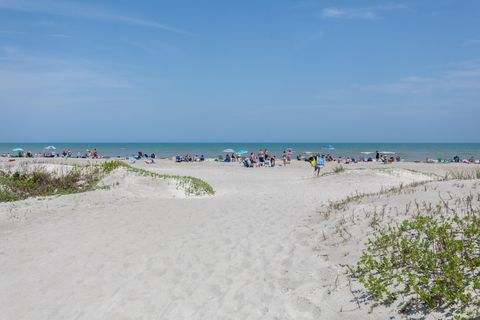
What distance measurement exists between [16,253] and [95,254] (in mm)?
2030

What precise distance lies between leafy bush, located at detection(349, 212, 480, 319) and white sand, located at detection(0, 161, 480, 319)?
13.7 inches

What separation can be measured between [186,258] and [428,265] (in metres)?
4.72

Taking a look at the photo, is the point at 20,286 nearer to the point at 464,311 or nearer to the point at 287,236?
the point at 287,236

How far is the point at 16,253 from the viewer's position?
10047mm

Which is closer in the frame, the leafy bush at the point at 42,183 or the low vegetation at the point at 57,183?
the leafy bush at the point at 42,183

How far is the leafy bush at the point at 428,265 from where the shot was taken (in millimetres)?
5402

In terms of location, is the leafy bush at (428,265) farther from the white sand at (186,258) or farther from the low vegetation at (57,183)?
the low vegetation at (57,183)

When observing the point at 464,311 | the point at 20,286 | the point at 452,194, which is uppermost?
the point at 452,194

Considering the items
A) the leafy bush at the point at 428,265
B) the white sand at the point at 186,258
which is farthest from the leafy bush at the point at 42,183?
the leafy bush at the point at 428,265

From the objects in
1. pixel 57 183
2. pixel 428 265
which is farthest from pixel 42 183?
pixel 428 265

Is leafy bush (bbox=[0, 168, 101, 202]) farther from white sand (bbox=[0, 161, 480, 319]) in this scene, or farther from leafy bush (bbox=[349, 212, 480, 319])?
leafy bush (bbox=[349, 212, 480, 319])

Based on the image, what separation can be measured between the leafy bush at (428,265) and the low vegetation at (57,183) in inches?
473

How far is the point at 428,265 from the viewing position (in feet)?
20.8

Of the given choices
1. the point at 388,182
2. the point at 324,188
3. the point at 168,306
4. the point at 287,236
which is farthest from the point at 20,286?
the point at 388,182
